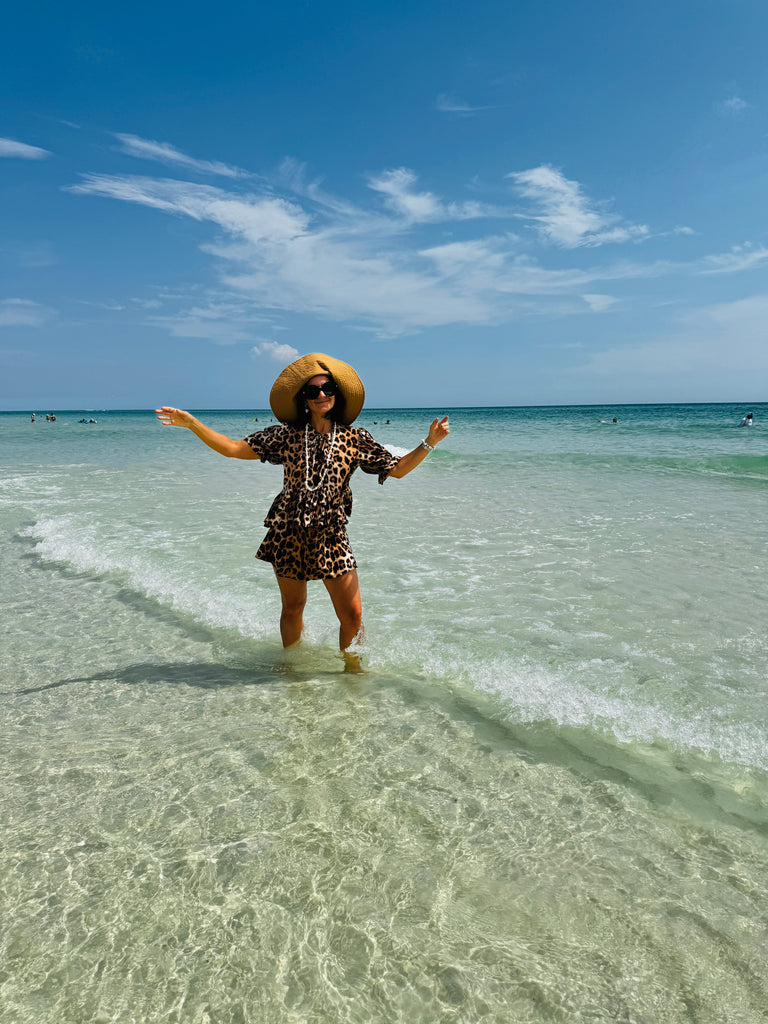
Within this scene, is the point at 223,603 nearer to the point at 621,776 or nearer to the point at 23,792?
the point at 23,792

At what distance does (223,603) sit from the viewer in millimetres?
6199

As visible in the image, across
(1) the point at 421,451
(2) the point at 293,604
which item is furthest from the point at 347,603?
(1) the point at 421,451

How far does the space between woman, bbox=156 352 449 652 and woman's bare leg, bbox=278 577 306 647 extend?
0.08m

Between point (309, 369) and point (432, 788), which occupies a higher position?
point (309, 369)

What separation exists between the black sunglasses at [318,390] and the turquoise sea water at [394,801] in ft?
6.56

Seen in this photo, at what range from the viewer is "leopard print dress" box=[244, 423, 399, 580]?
13.4 ft

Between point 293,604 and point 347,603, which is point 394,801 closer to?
point 347,603

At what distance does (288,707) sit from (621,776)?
2000mm

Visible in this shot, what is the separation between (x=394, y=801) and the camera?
292 centimetres

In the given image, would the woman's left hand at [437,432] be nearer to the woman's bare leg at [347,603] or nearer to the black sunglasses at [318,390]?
the black sunglasses at [318,390]

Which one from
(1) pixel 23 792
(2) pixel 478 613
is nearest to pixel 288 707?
(1) pixel 23 792

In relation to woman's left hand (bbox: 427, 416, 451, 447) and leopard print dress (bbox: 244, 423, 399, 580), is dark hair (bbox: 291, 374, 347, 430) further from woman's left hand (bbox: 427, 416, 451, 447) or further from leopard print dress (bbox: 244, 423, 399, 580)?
woman's left hand (bbox: 427, 416, 451, 447)

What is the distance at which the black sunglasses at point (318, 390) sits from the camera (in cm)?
404

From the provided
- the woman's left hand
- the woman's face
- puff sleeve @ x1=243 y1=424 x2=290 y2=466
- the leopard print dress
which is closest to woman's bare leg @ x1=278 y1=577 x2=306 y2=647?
the leopard print dress
